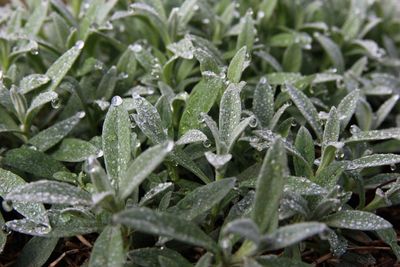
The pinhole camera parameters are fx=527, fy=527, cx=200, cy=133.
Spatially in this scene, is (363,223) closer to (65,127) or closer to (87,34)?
(65,127)

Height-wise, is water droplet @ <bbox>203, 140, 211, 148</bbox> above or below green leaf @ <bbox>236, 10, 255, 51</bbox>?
below

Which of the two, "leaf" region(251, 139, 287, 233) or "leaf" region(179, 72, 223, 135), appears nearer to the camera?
"leaf" region(251, 139, 287, 233)

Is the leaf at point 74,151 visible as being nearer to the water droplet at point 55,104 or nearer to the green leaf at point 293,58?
the water droplet at point 55,104

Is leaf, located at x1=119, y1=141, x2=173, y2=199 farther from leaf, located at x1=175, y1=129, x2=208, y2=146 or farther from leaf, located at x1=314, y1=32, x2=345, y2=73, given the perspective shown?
leaf, located at x1=314, y1=32, x2=345, y2=73

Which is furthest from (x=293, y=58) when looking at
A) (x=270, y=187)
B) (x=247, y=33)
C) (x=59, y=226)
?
(x=59, y=226)

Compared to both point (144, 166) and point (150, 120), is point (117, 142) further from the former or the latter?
point (144, 166)

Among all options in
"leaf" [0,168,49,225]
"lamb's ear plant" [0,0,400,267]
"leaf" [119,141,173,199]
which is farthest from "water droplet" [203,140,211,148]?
"leaf" [0,168,49,225]

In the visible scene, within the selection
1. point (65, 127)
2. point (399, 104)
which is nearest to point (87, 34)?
point (65, 127)
